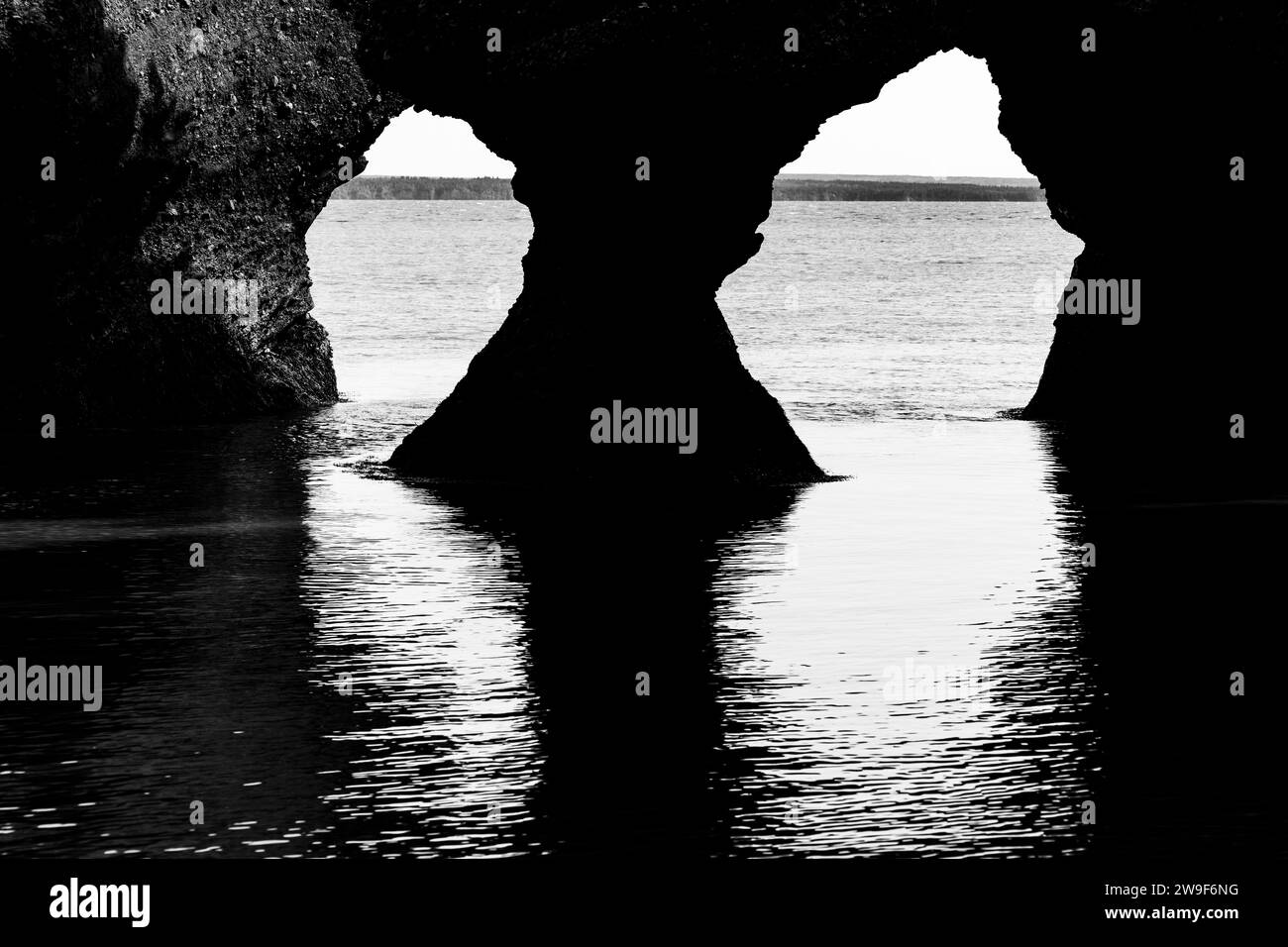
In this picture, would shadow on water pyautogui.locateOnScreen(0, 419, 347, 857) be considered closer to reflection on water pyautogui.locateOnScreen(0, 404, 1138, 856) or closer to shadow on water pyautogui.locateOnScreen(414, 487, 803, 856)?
reflection on water pyautogui.locateOnScreen(0, 404, 1138, 856)

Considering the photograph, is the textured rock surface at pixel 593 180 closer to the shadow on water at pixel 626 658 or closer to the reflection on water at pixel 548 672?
the shadow on water at pixel 626 658

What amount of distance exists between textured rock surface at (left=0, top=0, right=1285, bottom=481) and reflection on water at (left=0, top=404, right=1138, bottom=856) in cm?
195

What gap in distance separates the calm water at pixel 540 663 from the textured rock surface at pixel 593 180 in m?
2.27

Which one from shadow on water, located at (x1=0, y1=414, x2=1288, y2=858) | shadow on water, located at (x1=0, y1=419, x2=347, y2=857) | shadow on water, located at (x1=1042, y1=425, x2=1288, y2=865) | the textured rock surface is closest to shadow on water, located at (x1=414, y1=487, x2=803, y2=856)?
shadow on water, located at (x1=0, y1=414, x2=1288, y2=858)

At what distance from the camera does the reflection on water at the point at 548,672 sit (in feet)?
31.9

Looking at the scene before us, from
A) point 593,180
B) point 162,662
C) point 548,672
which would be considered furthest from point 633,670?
point 593,180

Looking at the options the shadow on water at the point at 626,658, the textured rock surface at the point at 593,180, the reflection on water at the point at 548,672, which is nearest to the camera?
the reflection on water at the point at 548,672

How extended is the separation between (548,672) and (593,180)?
9.84 m

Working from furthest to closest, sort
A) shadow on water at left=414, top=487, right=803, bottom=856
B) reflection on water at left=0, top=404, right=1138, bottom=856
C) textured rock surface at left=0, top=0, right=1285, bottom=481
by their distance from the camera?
1. textured rock surface at left=0, top=0, right=1285, bottom=481
2. shadow on water at left=414, top=487, right=803, bottom=856
3. reflection on water at left=0, top=404, right=1138, bottom=856

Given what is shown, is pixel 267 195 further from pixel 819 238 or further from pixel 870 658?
pixel 819 238

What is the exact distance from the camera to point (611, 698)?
12250 mm

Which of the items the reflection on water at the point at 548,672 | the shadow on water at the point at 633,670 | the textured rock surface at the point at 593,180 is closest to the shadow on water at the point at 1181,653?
the shadow on water at the point at 633,670

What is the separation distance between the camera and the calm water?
384 inches

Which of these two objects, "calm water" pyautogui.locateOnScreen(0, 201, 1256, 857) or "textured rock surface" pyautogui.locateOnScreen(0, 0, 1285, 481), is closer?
"calm water" pyautogui.locateOnScreen(0, 201, 1256, 857)
